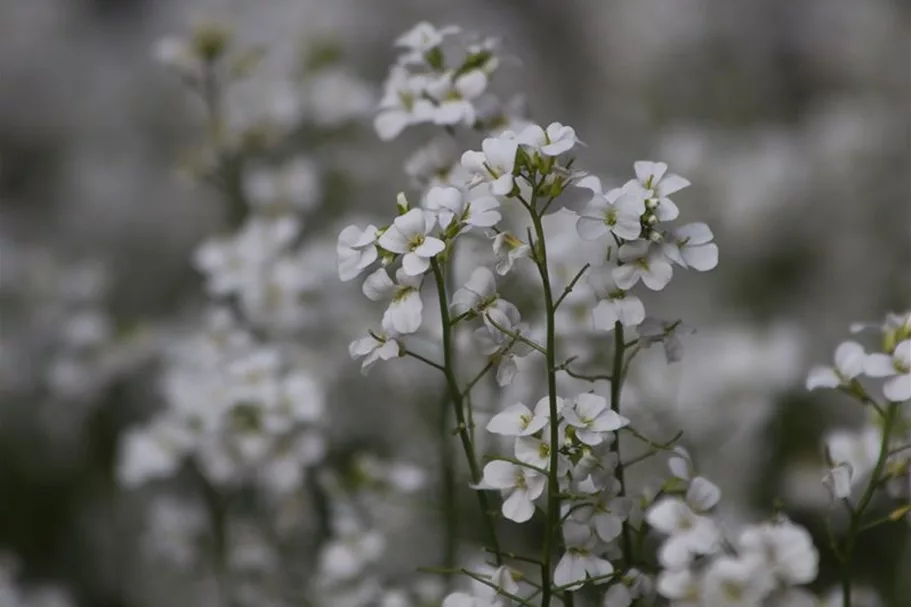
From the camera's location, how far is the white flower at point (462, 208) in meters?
0.61

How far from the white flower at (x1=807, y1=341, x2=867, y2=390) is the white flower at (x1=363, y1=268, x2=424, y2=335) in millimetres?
221

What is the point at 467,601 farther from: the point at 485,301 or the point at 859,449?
the point at 859,449

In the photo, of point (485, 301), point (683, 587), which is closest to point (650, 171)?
point (485, 301)

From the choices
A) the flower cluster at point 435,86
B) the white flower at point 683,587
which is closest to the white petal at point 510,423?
the white flower at point 683,587

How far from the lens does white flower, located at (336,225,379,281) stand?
630 mm

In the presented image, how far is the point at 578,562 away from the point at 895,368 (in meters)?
0.20

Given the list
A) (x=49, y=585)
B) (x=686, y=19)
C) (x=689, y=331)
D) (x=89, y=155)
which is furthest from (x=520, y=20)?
(x=689, y=331)

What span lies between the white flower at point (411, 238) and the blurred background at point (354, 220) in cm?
23

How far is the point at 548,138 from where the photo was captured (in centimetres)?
62

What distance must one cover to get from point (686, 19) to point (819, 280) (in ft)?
1.65

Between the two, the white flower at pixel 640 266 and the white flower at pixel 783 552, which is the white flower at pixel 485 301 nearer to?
the white flower at pixel 640 266

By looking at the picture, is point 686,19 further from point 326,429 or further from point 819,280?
point 326,429

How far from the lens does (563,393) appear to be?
0.89 m

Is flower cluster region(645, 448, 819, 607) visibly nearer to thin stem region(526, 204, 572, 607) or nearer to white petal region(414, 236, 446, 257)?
thin stem region(526, 204, 572, 607)
